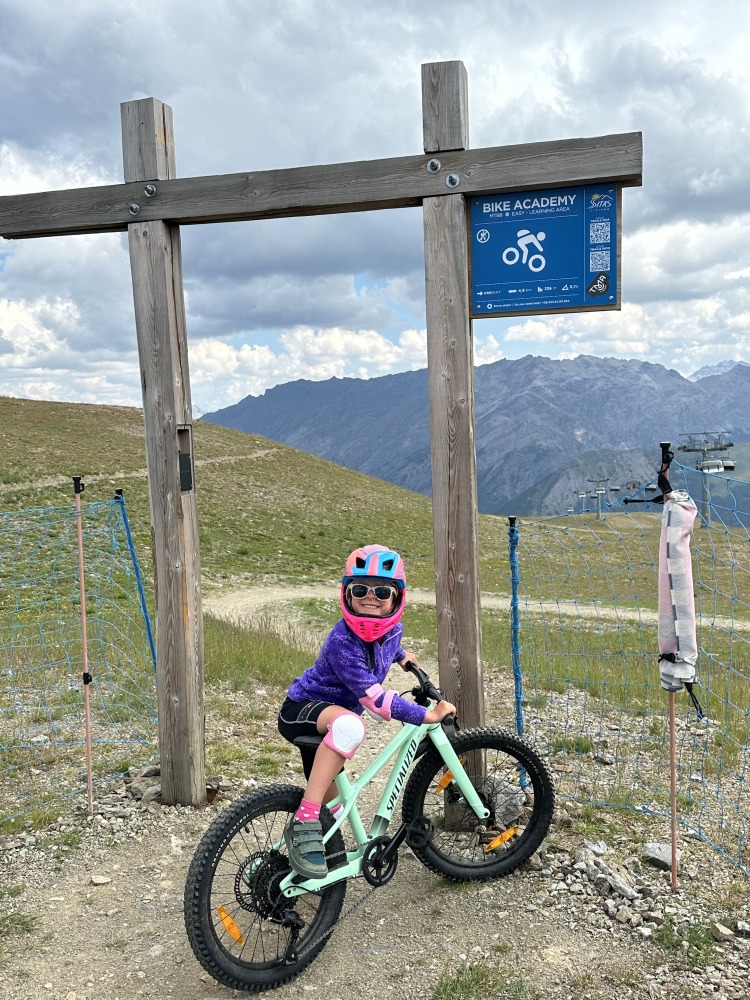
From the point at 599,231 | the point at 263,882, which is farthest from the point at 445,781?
the point at 599,231

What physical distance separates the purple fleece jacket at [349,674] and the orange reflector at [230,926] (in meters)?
1.11

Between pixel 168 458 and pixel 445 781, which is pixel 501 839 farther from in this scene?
pixel 168 458

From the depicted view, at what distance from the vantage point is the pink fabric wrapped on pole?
4.48 m

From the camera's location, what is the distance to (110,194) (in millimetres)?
5707

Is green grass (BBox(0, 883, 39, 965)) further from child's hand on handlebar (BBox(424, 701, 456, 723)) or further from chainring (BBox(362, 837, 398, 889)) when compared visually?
child's hand on handlebar (BBox(424, 701, 456, 723))

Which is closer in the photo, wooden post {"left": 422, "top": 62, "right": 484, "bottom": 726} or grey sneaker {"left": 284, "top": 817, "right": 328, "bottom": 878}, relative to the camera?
grey sneaker {"left": 284, "top": 817, "right": 328, "bottom": 878}

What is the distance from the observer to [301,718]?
13.9 feet

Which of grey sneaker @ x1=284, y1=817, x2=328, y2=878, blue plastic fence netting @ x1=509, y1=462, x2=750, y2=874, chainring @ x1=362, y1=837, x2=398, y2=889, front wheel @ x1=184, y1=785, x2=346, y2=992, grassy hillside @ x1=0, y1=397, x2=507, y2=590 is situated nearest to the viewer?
front wheel @ x1=184, y1=785, x2=346, y2=992

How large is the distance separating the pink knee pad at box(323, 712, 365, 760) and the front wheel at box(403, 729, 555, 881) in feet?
2.64

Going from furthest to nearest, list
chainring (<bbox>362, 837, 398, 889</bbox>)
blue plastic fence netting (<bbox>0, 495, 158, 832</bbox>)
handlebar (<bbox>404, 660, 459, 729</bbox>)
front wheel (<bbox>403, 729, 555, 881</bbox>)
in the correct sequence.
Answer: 1. blue plastic fence netting (<bbox>0, 495, 158, 832</bbox>)
2. front wheel (<bbox>403, 729, 555, 881</bbox>)
3. handlebar (<bbox>404, 660, 459, 729</bbox>)
4. chainring (<bbox>362, 837, 398, 889</bbox>)

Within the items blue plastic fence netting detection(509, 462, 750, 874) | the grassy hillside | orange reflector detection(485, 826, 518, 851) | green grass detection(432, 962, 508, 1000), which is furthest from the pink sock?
the grassy hillside

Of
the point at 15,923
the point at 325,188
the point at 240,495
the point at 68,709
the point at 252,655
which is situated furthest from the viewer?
the point at 240,495

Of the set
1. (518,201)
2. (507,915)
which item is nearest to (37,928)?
(507,915)

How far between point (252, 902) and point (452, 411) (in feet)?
10.2
